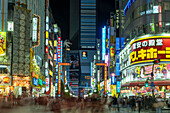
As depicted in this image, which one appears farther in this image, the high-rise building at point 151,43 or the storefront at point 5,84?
the storefront at point 5,84

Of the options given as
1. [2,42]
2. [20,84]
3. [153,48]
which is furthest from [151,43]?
[2,42]

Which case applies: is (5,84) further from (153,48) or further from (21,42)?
(153,48)

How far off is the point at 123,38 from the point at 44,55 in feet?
85.7

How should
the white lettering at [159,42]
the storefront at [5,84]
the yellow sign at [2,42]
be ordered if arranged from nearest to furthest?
the yellow sign at [2,42] → the white lettering at [159,42] → the storefront at [5,84]

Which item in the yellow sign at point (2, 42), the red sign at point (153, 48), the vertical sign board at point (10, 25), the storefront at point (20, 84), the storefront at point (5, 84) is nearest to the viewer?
the red sign at point (153, 48)

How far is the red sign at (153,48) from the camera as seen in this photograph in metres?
53.0

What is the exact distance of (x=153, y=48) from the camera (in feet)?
176

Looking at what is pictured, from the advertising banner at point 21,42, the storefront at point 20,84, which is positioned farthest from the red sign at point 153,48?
the storefront at point 20,84

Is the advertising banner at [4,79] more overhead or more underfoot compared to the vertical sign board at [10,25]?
more underfoot

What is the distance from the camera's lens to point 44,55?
304 ft

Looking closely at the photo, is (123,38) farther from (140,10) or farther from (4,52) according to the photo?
(4,52)

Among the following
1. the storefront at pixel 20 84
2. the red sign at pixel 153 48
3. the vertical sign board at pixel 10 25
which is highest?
the vertical sign board at pixel 10 25

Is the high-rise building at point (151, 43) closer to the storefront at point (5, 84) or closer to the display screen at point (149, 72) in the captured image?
the display screen at point (149, 72)

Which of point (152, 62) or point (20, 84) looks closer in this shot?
point (152, 62)
